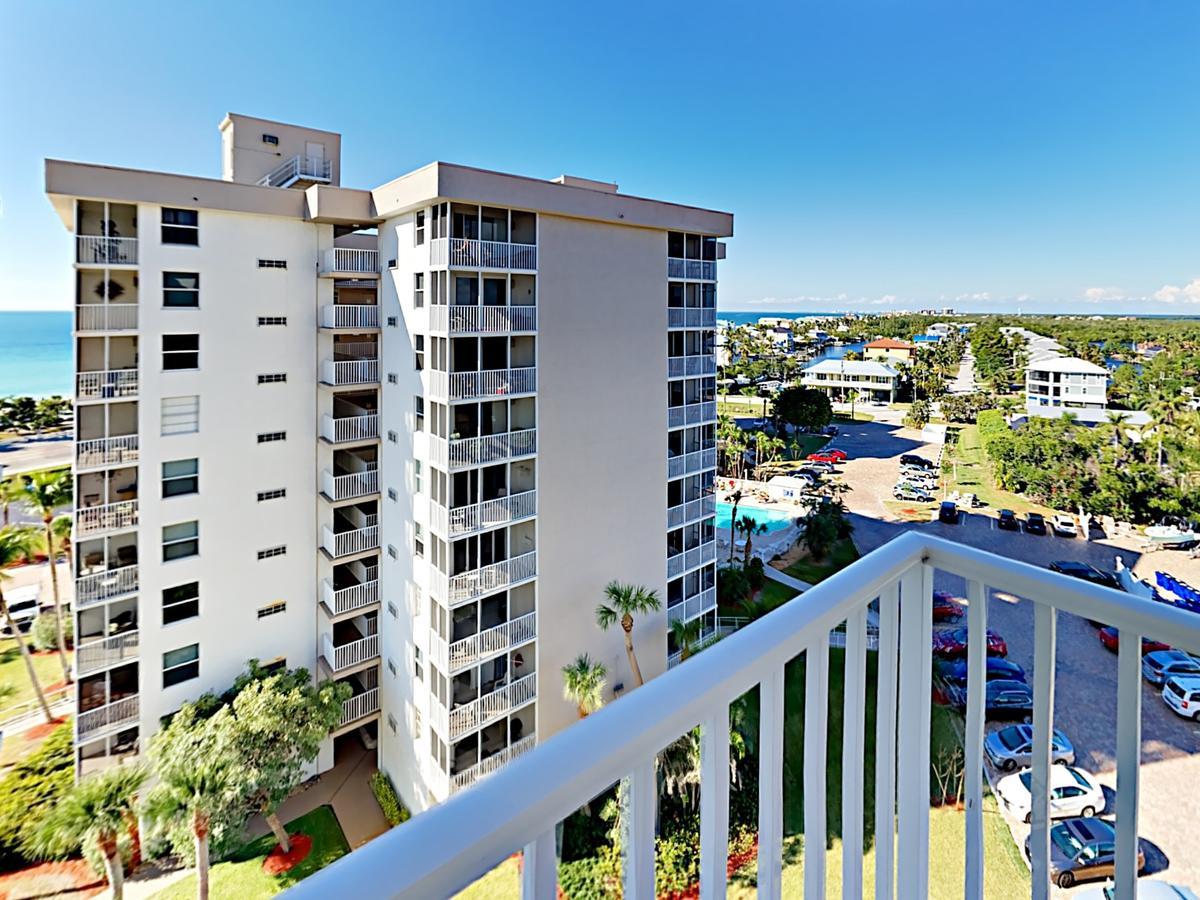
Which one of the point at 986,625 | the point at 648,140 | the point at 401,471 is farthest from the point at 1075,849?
the point at 648,140

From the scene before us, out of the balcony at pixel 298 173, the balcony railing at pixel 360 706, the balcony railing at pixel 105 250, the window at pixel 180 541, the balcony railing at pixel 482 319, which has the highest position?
the balcony at pixel 298 173

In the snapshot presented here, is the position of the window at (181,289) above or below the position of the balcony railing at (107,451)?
above

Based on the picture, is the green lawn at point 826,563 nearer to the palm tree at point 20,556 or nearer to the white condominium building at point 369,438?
the white condominium building at point 369,438

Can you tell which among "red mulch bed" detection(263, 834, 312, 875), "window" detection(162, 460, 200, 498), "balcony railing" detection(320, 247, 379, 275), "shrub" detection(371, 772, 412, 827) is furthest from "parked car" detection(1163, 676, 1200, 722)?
"window" detection(162, 460, 200, 498)

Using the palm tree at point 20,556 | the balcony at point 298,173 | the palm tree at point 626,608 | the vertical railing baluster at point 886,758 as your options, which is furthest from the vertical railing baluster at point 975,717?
the palm tree at point 20,556

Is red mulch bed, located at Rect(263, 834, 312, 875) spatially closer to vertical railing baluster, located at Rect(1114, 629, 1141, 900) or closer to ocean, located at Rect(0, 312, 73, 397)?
vertical railing baluster, located at Rect(1114, 629, 1141, 900)

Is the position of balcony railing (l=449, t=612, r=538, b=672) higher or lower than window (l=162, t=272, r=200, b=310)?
lower

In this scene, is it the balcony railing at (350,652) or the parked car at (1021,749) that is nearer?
the parked car at (1021,749)
